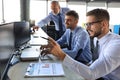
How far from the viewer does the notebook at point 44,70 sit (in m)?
1.68

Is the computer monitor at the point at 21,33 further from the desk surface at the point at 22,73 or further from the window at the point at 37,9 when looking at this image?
the window at the point at 37,9

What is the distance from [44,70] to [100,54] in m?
0.53

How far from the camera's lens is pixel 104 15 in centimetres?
161

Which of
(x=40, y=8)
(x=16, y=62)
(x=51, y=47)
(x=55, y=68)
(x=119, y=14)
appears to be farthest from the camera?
(x=119, y=14)

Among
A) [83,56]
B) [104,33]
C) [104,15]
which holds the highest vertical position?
[104,15]

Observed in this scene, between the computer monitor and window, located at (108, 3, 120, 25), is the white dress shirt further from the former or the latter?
window, located at (108, 3, 120, 25)

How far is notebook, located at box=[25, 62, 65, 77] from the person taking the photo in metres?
1.68

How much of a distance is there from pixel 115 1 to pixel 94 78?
760cm

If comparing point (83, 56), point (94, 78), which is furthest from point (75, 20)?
point (94, 78)

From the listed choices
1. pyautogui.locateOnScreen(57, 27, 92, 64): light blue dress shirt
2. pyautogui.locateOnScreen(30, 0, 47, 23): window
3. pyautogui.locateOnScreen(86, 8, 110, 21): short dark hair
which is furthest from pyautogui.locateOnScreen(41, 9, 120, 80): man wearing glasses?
pyautogui.locateOnScreen(30, 0, 47, 23): window

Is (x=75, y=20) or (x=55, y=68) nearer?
(x=55, y=68)

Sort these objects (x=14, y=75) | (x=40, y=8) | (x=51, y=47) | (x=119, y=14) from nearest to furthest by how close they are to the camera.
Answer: (x=51, y=47) < (x=14, y=75) < (x=40, y=8) < (x=119, y=14)

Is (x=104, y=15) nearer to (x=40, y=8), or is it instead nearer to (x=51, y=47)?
(x=51, y=47)

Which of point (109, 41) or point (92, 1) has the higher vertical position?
point (92, 1)
